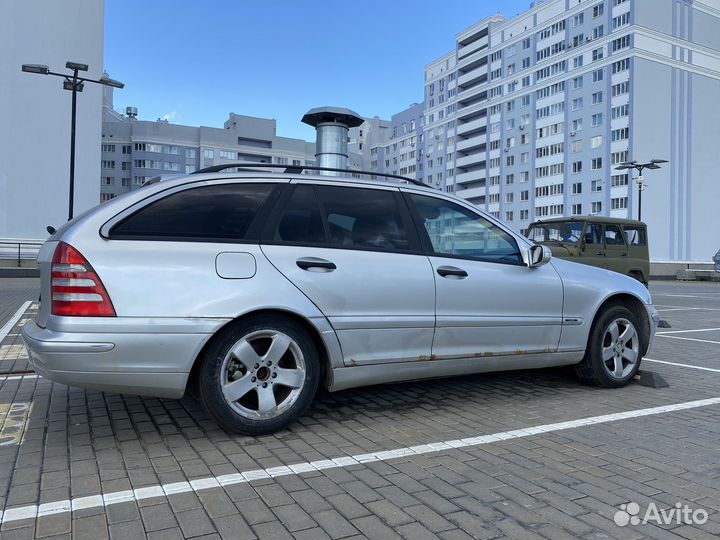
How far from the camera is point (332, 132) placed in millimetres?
14977

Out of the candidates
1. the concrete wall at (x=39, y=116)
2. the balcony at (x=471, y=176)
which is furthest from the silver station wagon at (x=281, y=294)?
the balcony at (x=471, y=176)

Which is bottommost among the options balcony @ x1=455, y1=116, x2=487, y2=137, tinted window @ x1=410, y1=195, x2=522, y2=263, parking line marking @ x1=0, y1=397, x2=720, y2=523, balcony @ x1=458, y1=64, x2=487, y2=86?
parking line marking @ x1=0, y1=397, x2=720, y2=523

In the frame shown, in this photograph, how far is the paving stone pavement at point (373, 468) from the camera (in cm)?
261

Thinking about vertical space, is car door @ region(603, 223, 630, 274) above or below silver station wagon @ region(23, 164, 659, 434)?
above

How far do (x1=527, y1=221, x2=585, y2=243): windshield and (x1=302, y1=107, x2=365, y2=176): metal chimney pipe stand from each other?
5.15 m

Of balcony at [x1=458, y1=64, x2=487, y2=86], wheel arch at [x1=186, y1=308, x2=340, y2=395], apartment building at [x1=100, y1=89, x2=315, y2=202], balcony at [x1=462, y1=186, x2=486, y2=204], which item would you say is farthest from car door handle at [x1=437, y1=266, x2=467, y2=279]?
balcony at [x1=458, y1=64, x2=487, y2=86]

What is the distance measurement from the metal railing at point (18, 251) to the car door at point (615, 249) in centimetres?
2255

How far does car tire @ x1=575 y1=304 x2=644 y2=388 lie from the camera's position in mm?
5148

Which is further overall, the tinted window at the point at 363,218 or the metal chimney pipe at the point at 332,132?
the metal chimney pipe at the point at 332,132

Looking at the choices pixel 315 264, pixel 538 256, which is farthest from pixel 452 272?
pixel 315 264

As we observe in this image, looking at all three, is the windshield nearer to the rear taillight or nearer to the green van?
the green van

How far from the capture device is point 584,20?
68.9 meters

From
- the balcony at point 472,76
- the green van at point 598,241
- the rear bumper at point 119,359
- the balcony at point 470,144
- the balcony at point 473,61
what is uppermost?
the balcony at point 473,61

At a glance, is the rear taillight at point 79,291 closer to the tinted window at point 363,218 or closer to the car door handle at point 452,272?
the tinted window at point 363,218
